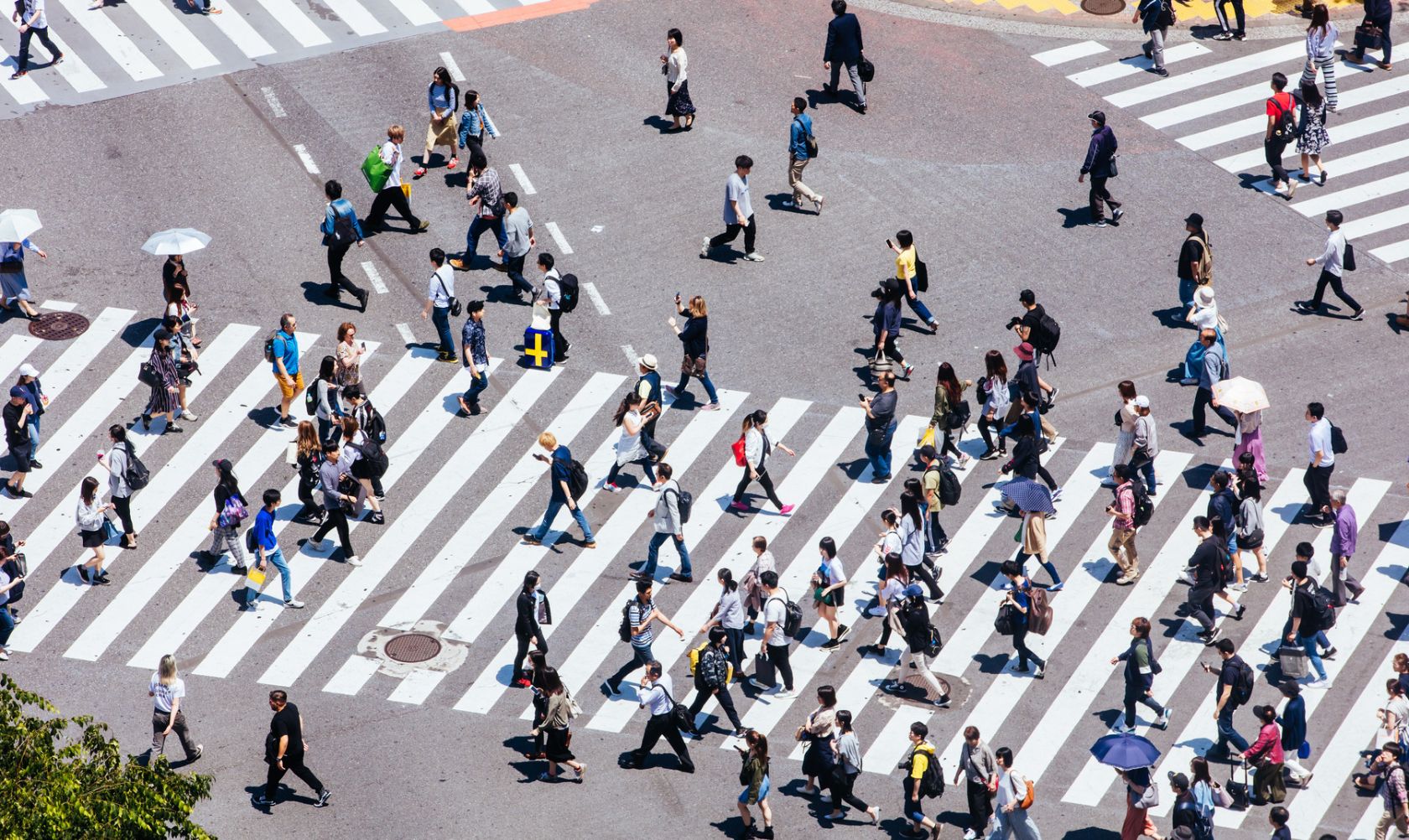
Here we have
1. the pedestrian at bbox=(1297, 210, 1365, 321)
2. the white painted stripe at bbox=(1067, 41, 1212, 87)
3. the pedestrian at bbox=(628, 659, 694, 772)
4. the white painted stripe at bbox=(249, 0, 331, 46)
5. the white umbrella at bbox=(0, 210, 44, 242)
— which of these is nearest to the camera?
the pedestrian at bbox=(628, 659, 694, 772)

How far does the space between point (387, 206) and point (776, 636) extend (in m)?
11.7

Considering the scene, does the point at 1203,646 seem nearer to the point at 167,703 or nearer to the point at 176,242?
the point at 167,703

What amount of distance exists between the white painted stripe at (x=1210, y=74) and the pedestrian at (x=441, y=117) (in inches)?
474

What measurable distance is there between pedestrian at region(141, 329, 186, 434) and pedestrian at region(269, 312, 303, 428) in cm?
143

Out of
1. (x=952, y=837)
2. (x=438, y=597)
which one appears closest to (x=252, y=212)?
(x=438, y=597)

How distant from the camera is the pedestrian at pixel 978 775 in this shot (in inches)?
907

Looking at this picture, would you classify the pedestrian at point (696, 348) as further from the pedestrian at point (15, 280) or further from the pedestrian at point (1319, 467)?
the pedestrian at point (15, 280)

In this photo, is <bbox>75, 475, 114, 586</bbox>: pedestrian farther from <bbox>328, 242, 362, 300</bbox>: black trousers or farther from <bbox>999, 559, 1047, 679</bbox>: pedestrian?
<bbox>999, 559, 1047, 679</bbox>: pedestrian

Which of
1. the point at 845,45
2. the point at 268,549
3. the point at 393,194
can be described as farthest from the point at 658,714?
the point at 845,45

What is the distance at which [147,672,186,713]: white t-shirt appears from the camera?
23844 mm

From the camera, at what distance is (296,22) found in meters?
39.0

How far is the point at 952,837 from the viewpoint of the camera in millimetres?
23562

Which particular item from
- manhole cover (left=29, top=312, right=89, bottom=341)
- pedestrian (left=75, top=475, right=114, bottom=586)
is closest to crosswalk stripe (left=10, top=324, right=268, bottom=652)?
pedestrian (left=75, top=475, right=114, bottom=586)

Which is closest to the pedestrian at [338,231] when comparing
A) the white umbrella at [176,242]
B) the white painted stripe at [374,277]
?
the white painted stripe at [374,277]
